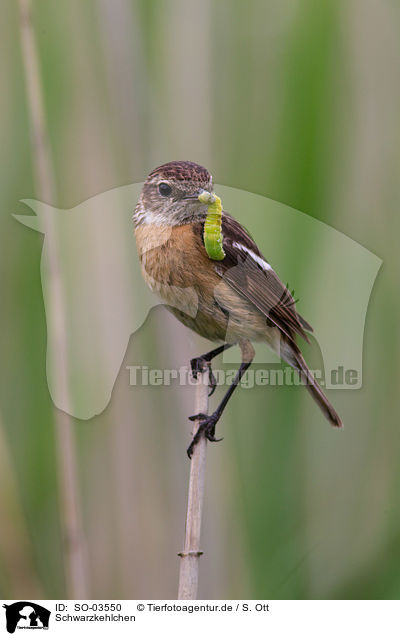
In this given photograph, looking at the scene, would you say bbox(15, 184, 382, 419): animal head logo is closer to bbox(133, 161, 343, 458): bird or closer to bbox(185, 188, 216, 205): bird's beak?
bbox(133, 161, 343, 458): bird

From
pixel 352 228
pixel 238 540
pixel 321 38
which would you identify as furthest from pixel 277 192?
pixel 238 540

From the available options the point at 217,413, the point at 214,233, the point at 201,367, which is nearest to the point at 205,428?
the point at 217,413

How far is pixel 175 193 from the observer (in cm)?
245

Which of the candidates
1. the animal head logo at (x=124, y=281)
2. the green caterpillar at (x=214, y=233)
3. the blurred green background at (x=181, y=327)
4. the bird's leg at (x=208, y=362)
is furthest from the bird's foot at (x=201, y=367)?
the green caterpillar at (x=214, y=233)

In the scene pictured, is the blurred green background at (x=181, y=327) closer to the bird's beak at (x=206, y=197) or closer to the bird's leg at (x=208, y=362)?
the bird's leg at (x=208, y=362)

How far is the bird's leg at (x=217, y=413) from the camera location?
2.33 meters

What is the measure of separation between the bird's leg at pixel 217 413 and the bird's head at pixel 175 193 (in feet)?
1.63

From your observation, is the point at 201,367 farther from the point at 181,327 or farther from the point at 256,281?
the point at 256,281

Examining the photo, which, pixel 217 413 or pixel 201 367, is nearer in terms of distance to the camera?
pixel 217 413

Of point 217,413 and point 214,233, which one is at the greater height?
point 214,233

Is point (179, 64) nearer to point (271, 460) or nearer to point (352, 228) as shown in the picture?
point (352, 228)

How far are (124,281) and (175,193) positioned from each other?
0.33 metres
